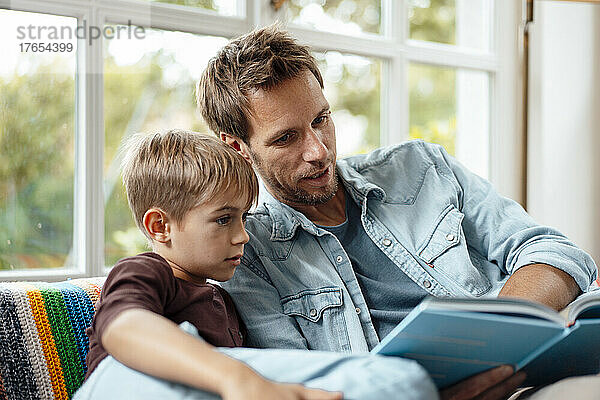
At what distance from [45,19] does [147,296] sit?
3.61 feet

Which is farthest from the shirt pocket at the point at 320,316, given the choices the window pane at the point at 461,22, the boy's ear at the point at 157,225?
the window pane at the point at 461,22

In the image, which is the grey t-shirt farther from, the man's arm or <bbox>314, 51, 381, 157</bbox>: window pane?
<bbox>314, 51, 381, 157</bbox>: window pane

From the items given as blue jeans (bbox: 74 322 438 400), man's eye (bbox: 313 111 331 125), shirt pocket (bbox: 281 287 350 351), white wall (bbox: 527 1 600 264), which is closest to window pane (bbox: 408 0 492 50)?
white wall (bbox: 527 1 600 264)

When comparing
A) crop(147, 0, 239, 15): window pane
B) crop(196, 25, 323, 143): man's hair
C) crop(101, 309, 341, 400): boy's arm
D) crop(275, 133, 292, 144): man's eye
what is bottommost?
crop(101, 309, 341, 400): boy's arm

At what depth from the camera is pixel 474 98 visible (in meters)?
2.92

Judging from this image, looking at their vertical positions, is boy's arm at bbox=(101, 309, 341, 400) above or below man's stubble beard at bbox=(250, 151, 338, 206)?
below

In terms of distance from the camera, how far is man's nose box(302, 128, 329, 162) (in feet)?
4.90

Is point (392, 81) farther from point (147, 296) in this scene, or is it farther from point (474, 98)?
point (147, 296)

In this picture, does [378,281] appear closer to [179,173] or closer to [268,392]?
[179,173]

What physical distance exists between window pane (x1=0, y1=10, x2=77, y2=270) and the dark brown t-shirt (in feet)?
2.31

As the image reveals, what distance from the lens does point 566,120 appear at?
2.84 m

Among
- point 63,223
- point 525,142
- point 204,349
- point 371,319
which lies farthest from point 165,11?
point 525,142

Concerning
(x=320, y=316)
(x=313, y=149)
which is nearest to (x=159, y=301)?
(x=320, y=316)

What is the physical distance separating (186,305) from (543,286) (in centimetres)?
70
